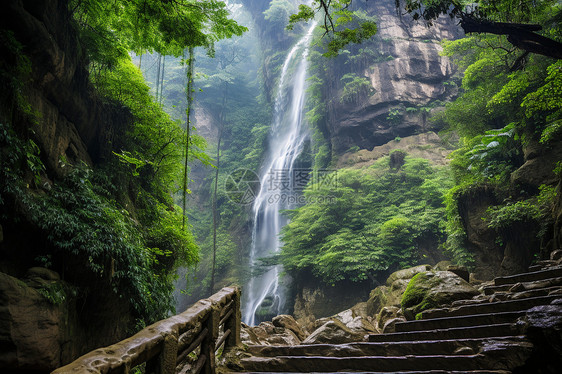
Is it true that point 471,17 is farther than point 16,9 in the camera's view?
Yes

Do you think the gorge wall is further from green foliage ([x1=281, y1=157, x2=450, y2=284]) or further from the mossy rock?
green foliage ([x1=281, y1=157, x2=450, y2=284])

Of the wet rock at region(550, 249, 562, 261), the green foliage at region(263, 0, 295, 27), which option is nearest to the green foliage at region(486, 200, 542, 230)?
the wet rock at region(550, 249, 562, 261)

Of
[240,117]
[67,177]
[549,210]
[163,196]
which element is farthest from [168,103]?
[549,210]

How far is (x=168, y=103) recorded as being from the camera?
1400 inches

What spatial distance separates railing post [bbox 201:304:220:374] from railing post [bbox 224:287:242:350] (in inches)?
35.5

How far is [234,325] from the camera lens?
4.28 m

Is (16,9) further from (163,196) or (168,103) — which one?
(168,103)

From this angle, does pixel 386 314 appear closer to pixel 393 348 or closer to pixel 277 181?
pixel 393 348

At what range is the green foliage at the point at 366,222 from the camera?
13.6 m

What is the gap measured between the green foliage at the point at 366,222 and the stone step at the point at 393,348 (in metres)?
9.48

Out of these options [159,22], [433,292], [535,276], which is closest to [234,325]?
[433,292]

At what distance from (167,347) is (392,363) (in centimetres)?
235

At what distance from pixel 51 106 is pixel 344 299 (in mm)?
13258

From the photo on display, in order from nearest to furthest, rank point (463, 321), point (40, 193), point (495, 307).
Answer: point (463, 321) < point (495, 307) < point (40, 193)
